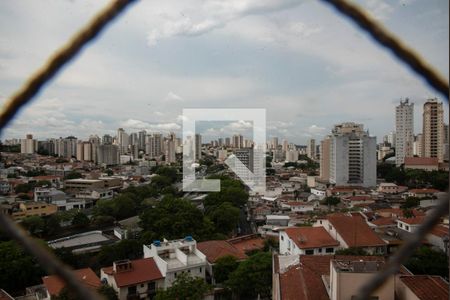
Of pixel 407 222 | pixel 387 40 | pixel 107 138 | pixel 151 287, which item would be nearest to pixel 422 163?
pixel 407 222

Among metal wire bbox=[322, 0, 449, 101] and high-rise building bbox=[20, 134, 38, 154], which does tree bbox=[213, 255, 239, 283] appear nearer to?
metal wire bbox=[322, 0, 449, 101]

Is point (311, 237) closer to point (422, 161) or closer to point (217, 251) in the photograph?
point (217, 251)

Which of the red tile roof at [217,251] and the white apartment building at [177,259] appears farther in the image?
the red tile roof at [217,251]

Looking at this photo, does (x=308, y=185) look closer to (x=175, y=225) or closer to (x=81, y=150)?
(x=175, y=225)

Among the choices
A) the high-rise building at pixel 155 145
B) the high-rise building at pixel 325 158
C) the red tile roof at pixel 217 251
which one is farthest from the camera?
the high-rise building at pixel 155 145


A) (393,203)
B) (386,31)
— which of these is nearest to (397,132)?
(393,203)

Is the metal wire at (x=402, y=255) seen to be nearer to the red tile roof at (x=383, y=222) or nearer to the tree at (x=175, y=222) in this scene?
the tree at (x=175, y=222)

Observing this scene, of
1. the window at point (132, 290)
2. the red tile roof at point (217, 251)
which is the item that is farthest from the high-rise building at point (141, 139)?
the window at point (132, 290)
